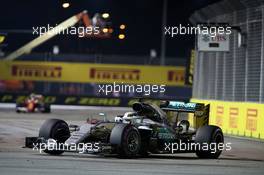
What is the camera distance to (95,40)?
6600cm

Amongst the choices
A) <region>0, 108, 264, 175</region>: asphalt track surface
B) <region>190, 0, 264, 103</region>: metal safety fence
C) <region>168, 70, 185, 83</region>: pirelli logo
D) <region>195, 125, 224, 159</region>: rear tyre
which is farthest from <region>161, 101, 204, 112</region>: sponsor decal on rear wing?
<region>168, 70, 185, 83</region>: pirelli logo

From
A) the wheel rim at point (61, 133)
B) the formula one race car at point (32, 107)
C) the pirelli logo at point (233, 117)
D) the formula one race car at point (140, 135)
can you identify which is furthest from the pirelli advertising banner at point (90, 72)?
the wheel rim at point (61, 133)

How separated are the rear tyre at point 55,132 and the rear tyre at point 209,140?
9.02 feet

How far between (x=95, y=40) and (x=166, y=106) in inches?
1880

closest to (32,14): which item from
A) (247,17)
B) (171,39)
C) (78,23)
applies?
(78,23)

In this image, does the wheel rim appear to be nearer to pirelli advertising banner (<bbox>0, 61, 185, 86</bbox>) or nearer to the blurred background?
the blurred background

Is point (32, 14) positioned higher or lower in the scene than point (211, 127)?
higher

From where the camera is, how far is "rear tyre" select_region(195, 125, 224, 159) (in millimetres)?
17547

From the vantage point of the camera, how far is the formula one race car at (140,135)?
16281 mm

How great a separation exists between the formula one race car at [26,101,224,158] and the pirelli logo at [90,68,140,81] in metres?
37.7

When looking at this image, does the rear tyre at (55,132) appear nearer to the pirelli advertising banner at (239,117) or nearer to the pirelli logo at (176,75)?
the pirelli advertising banner at (239,117)

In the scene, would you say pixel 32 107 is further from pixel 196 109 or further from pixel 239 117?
pixel 196 109

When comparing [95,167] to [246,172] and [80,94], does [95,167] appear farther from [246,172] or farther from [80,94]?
[80,94]

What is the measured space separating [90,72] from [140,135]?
3984 centimetres
